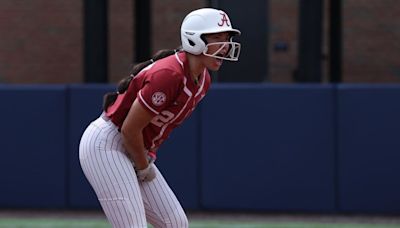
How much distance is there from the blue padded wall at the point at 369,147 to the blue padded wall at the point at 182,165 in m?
1.40

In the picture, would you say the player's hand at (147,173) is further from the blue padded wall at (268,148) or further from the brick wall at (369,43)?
the brick wall at (369,43)

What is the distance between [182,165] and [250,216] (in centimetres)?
83

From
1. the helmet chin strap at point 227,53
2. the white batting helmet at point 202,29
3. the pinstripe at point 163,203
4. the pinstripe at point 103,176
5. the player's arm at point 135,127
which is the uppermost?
the white batting helmet at point 202,29

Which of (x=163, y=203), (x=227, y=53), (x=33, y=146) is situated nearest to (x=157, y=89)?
(x=227, y=53)

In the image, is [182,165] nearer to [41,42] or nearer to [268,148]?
[268,148]

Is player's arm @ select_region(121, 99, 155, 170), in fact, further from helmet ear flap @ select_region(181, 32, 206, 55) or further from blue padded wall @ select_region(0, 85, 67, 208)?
blue padded wall @ select_region(0, 85, 67, 208)

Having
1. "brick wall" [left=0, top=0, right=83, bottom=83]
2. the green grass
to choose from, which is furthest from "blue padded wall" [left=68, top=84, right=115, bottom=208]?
"brick wall" [left=0, top=0, right=83, bottom=83]

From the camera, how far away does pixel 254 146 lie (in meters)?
9.92

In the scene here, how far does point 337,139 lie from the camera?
9.83 meters

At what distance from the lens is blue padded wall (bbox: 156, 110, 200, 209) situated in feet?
32.7

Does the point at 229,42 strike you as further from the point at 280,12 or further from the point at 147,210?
the point at 280,12

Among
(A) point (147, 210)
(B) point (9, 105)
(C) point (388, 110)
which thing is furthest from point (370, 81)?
(A) point (147, 210)

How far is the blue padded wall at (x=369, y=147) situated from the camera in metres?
9.77

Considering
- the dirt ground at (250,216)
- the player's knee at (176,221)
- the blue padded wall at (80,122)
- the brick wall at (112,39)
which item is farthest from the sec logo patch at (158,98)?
the brick wall at (112,39)
